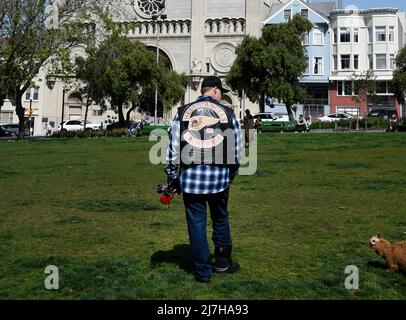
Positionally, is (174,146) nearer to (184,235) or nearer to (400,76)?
(184,235)

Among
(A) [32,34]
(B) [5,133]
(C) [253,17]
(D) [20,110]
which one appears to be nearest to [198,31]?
(C) [253,17]

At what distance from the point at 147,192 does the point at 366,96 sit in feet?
161

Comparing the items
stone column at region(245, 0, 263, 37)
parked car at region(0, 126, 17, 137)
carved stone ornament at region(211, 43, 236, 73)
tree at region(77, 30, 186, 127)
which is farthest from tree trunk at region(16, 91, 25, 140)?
stone column at region(245, 0, 263, 37)

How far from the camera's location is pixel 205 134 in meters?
5.18

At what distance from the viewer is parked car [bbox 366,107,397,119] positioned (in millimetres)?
55528

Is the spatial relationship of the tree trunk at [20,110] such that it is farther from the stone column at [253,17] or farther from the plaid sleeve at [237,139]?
the stone column at [253,17]

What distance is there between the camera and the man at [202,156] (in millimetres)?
5164

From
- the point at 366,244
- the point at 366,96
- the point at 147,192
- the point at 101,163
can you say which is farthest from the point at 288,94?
the point at 366,244

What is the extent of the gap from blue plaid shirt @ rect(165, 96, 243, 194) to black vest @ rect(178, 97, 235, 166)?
2.0 inches

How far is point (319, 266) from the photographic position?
5590 mm

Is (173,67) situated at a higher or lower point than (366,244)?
higher
